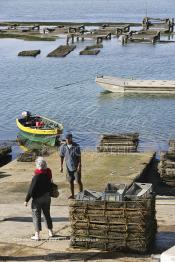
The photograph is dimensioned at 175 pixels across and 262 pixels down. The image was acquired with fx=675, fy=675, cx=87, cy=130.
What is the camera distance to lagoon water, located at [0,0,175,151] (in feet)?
136

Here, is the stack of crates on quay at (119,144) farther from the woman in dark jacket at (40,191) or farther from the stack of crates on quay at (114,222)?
the stack of crates on quay at (114,222)

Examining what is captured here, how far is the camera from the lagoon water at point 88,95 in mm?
Result: 41375

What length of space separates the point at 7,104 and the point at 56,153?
77.6ft

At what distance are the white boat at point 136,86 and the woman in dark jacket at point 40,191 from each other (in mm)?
41202

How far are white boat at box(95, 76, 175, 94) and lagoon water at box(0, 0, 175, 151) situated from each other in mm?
603

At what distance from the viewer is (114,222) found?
12.3m

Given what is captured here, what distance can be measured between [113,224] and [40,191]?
5.01ft

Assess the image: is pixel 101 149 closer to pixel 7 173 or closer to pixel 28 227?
pixel 7 173

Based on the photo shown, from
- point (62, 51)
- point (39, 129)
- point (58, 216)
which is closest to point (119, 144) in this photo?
point (39, 129)

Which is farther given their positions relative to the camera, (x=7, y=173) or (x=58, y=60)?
(x=58, y=60)

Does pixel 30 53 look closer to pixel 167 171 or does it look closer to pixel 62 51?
pixel 62 51

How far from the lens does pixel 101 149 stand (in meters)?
29.3

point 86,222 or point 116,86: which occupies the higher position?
point 86,222

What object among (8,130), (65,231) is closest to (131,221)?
(65,231)
